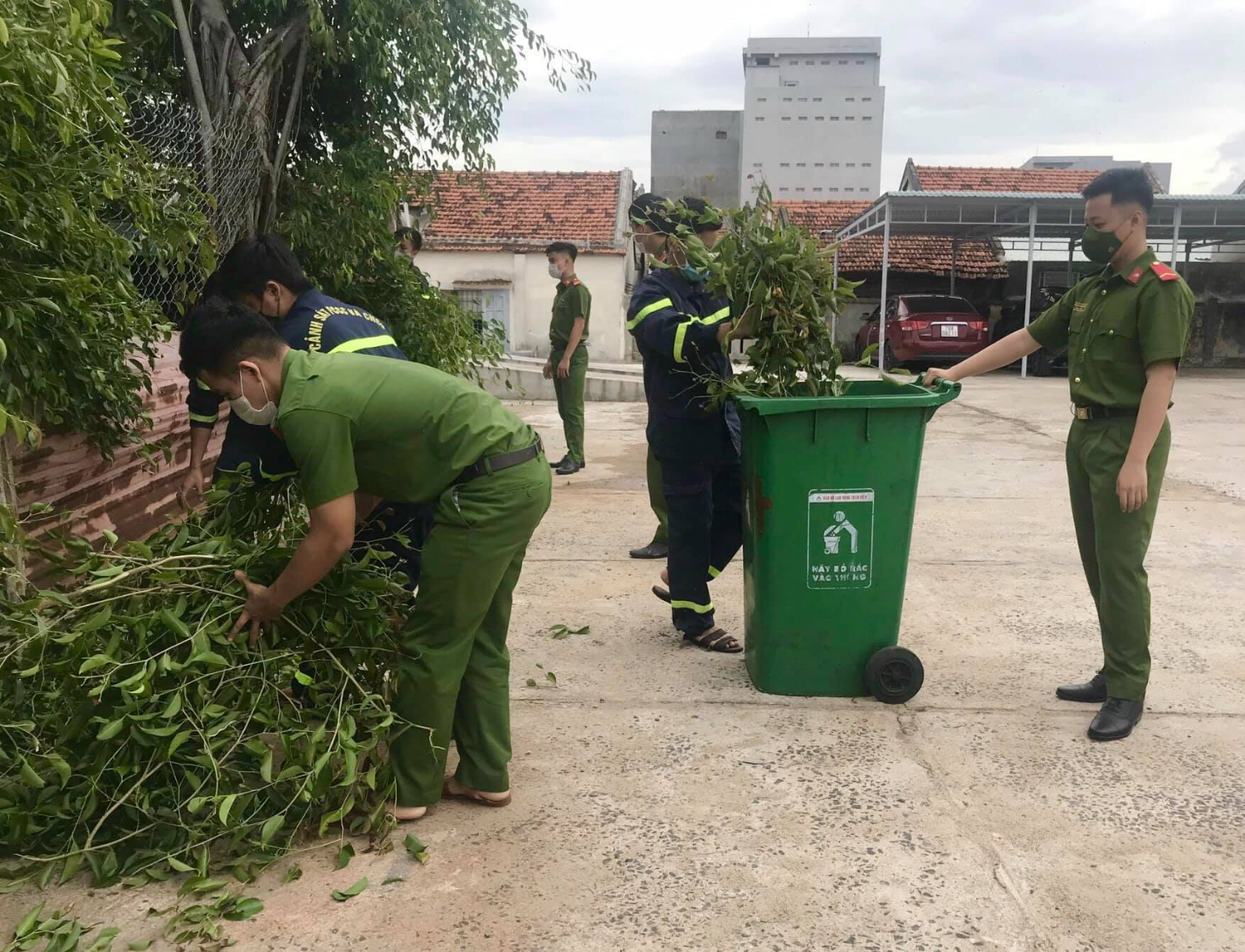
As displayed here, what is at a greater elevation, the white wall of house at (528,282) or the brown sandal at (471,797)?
the white wall of house at (528,282)

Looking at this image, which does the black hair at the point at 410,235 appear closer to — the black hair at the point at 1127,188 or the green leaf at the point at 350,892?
the black hair at the point at 1127,188

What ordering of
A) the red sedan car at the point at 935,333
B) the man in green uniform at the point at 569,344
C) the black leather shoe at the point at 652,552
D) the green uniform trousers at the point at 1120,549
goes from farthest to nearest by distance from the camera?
the red sedan car at the point at 935,333 → the man in green uniform at the point at 569,344 → the black leather shoe at the point at 652,552 → the green uniform trousers at the point at 1120,549

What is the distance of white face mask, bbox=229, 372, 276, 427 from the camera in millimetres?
2447

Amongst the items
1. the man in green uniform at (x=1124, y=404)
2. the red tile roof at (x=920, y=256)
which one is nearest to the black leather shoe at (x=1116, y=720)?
the man in green uniform at (x=1124, y=404)

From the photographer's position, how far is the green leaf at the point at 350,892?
2393 millimetres

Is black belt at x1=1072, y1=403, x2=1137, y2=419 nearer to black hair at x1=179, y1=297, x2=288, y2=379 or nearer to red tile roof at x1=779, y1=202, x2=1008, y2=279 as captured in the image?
black hair at x1=179, y1=297, x2=288, y2=379

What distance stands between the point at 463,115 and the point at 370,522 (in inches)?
171

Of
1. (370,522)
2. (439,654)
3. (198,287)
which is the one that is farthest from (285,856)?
(198,287)

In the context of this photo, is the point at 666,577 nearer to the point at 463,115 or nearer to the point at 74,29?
the point at 74,29

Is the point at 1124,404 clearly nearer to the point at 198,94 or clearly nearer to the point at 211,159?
the point at 211,159

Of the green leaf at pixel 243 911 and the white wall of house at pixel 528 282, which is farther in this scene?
the white wall of house at pixel 528 282

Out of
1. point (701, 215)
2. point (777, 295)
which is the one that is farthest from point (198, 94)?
point (777, 295)

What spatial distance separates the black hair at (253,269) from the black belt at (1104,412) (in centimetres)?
267

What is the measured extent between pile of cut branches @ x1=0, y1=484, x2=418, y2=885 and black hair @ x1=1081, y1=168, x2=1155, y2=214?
2736mm
